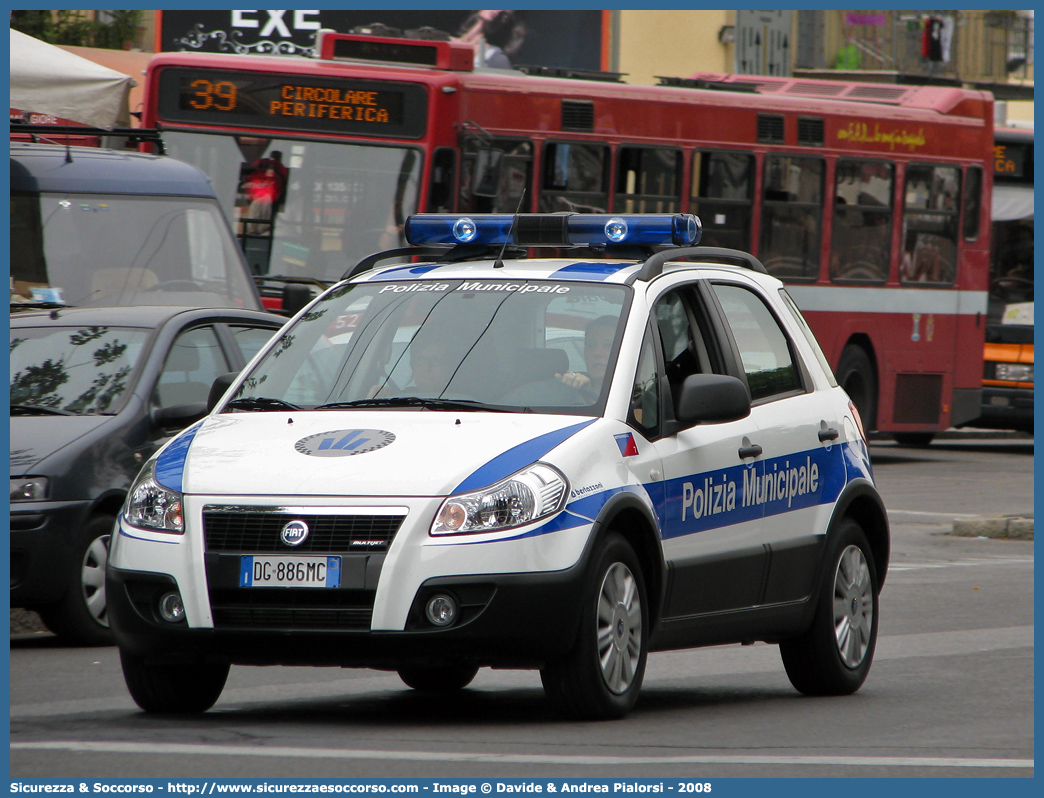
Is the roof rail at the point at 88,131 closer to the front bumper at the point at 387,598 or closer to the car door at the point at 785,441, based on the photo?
the car door at the point at 785,441

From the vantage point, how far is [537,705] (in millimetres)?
7352

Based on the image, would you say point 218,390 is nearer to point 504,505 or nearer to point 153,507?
point 153,507

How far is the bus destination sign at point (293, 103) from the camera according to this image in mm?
16375

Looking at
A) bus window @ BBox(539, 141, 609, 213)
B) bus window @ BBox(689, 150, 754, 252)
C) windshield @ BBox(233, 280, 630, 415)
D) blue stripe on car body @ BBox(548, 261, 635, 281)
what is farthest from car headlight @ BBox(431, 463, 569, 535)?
bus window @ BBox(689, 150, 754, 252)

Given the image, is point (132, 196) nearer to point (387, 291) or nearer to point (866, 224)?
point (387, 291)

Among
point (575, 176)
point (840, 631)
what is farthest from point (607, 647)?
point (575, 176)

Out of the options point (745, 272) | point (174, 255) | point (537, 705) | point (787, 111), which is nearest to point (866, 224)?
point (787, 111)

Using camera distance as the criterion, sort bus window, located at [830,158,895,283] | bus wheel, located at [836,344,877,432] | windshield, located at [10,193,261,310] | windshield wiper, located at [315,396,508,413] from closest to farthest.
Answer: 1. windshield wiper, located at [315,396,508,413]
2. windshield, located at [10,193,261,310]
3. bus window, located at [830,158,895,283]
4. bus wheel, located at [836,344,877,432]

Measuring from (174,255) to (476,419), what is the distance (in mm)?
7082

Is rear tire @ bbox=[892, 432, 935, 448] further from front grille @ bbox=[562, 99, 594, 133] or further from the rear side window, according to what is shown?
the rear side window

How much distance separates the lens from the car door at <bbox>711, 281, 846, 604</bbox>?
773 cm

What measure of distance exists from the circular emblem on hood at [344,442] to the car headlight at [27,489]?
268 centimetres

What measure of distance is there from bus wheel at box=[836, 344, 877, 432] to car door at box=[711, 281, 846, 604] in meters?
12.7

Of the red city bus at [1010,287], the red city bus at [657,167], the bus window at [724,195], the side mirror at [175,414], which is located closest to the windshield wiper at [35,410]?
the side mirror at [175,414]
